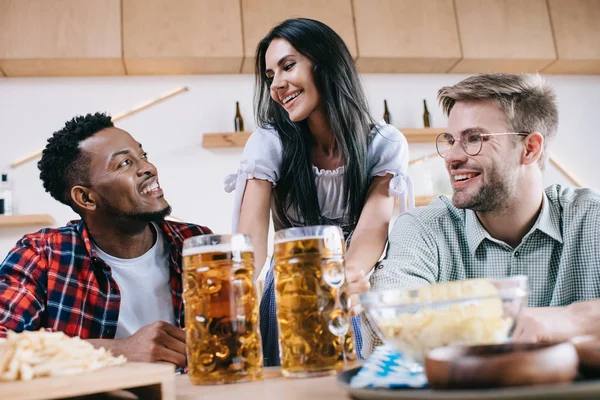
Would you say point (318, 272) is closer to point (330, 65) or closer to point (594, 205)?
point (594, 205)

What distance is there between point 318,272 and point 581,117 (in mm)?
4031

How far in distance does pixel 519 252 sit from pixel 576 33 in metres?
3.07

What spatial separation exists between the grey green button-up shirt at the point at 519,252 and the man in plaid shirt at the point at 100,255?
578mm

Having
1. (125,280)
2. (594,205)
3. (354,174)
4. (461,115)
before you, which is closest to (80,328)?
(125,280)

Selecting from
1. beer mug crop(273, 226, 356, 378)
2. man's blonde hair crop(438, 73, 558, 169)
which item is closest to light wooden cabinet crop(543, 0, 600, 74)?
man's blonde hair crop(438, 73, 558, 169)

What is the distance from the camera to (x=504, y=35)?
12.6ft

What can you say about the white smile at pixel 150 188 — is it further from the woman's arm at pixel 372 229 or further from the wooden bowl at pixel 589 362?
the wooden bowl at pixel 589 362

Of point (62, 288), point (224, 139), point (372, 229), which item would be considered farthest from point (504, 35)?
point (62, 288)

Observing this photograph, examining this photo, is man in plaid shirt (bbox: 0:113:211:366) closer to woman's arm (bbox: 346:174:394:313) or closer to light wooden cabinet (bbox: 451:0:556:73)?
woman's arm (bbox: 346:174:394:313)

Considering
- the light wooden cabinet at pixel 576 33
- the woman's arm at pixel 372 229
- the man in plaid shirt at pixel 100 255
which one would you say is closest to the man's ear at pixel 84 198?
the man in plaid shirt at pixel 100 255

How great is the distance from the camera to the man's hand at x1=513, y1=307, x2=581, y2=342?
2.76 ft

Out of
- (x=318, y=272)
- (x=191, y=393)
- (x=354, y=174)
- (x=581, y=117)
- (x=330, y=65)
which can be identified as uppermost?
(x=581, y=117)

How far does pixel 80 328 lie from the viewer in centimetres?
159

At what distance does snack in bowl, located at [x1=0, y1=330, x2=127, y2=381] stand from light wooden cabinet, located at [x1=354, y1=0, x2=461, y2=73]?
10.5 ft
